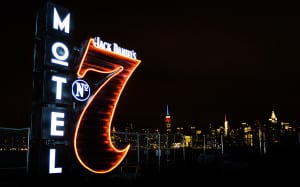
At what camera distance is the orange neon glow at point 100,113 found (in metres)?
14.4

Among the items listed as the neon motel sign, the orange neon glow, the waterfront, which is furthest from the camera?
the orange neon glow

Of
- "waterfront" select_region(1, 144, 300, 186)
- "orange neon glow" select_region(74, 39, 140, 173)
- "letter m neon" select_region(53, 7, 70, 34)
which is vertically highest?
"letter m neon" select_region(53, 7, 70, 34)

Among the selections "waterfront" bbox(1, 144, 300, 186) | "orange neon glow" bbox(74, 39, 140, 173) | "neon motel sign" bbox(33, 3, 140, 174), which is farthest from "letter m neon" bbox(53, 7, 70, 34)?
"waterfront" bbox(1, 144, 300, 186)

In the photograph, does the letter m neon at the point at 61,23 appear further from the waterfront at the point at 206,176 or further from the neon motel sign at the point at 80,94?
the waterfront at the point at 206,176

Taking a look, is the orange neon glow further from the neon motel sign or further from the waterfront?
the waterfront

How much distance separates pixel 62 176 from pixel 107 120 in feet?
11.6

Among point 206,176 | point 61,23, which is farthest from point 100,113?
point 206,176

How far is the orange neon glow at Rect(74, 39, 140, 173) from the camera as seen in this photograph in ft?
47.2

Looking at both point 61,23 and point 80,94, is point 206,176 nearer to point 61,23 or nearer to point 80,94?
point 80,94

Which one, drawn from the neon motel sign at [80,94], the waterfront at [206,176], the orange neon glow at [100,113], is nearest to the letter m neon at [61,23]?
the neon motel sign at [80,94]

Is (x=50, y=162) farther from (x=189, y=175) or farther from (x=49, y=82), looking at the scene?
(x=189, y=175)

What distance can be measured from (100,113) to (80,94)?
1.42m

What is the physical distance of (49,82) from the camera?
12.7 meters

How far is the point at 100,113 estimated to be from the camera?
1527 centimetres
